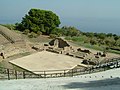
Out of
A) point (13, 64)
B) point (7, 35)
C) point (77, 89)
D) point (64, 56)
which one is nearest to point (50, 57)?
point (64, 56)

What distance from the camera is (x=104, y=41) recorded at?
46500 millimetres

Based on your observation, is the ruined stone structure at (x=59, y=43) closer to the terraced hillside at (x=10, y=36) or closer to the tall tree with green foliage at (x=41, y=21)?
the terraced hillside at (x=10, y=36)

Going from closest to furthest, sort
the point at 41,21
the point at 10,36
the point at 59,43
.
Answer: the point at 10,36 → the point at 59,43 → the point at 41,21

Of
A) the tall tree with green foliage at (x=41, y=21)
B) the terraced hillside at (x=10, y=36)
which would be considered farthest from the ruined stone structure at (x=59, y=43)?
the tall tree with green foliage at (x=41, y=21)

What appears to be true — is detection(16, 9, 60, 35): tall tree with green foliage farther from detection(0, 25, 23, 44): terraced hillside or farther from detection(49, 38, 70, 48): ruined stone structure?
detection(0, 25, 23, 44): terraced hillside

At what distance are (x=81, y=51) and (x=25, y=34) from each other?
16.6 metres

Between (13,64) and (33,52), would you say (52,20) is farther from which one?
(13,64)

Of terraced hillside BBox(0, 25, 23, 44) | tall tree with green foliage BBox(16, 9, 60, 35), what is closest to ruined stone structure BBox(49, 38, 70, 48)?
terraced hillside BBox(0, 25, 23, 44)

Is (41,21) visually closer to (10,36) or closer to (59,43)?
(59,43)

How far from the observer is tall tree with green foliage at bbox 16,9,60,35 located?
5341 centimetres

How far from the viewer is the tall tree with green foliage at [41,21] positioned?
5341cm

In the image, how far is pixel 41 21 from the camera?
53688 mm

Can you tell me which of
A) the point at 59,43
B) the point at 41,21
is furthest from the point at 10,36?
the point at 41,21

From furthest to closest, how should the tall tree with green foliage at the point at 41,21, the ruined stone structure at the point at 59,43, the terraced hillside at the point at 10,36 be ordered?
the tall tree with green foliage at the point at 41,21, the ruined stone structure at the point at 59,43, the terraced hillside at the point at 10,36
